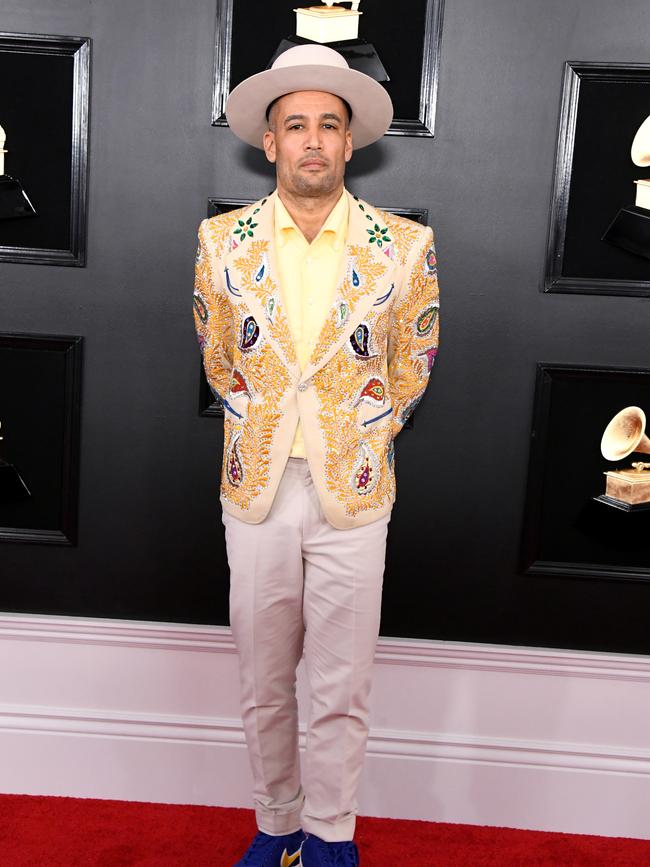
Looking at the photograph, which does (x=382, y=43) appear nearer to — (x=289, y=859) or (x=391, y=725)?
(x=391, y=725)

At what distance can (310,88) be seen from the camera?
206 cm

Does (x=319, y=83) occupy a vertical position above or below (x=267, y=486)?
above

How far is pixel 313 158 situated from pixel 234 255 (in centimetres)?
28

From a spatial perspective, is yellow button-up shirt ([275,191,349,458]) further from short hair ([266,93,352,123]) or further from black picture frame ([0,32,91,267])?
black picture frame ([0,32,91,267])

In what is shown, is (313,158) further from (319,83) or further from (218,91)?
(218,91)

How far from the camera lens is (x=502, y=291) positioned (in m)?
2.52

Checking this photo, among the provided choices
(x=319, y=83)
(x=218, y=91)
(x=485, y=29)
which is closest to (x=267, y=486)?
(x=319, y=83)

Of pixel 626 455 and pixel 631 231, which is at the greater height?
pixel 631 231

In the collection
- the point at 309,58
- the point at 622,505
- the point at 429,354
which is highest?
the point at 309,58

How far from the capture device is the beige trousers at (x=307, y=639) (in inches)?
82.7

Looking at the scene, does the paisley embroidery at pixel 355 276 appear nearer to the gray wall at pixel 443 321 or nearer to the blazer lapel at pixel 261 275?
the blazer lapel at pixel 261 275

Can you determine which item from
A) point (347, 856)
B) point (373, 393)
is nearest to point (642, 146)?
point (373, 393)

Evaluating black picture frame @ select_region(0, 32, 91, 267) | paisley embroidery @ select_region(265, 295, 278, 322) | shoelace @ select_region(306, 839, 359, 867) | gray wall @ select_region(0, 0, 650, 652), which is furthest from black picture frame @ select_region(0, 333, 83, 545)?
shoelace @ select_region(306, 839, 359, 867)

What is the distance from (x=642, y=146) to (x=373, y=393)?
3.32ft
